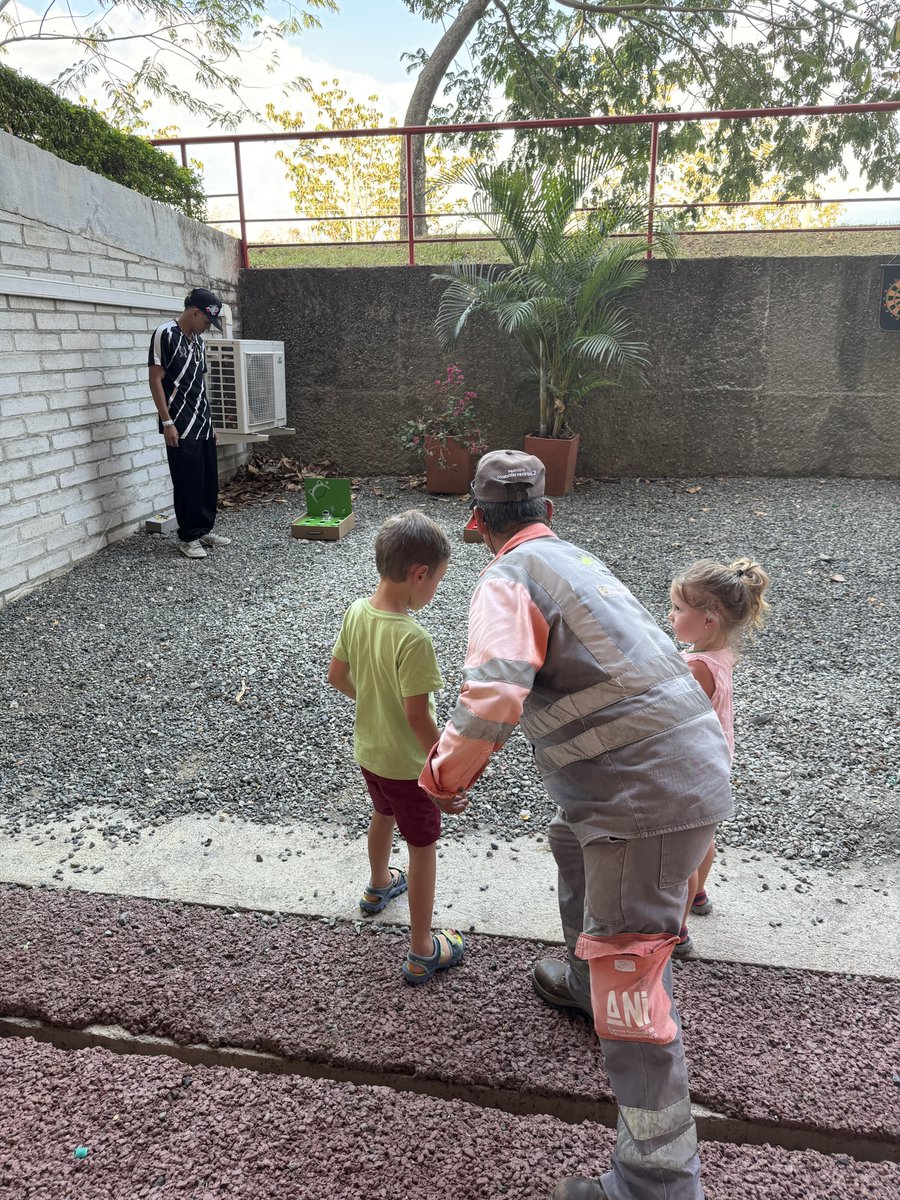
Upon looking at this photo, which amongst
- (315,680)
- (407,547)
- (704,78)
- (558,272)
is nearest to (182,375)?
(315,680)

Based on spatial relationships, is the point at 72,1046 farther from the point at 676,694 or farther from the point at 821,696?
the point at 821,696

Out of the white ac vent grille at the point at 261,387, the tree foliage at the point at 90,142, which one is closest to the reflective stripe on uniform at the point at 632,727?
the white ac vent grille at the point at 261,387

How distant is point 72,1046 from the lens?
184 centimetres

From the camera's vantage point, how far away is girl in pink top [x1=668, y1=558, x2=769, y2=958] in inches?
77.0

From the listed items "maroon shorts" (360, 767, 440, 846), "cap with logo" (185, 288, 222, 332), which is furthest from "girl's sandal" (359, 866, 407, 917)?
"cap with logo" (185, 288, 222, 332)

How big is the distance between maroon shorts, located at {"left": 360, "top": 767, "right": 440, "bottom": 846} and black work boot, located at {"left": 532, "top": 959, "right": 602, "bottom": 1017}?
428 millimetres

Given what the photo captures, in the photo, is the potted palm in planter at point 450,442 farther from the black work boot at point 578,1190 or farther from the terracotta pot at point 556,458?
the black work boot at point 578,1190

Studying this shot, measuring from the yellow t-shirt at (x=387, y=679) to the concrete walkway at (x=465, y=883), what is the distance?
0.62 meters

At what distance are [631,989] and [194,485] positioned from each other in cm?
507

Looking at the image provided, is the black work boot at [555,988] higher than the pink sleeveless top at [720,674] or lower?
lower

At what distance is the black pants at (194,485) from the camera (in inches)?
219

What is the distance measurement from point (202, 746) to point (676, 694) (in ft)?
7.61

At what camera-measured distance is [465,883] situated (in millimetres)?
2361

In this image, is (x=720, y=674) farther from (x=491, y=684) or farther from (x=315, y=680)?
(x=315, y=680)
